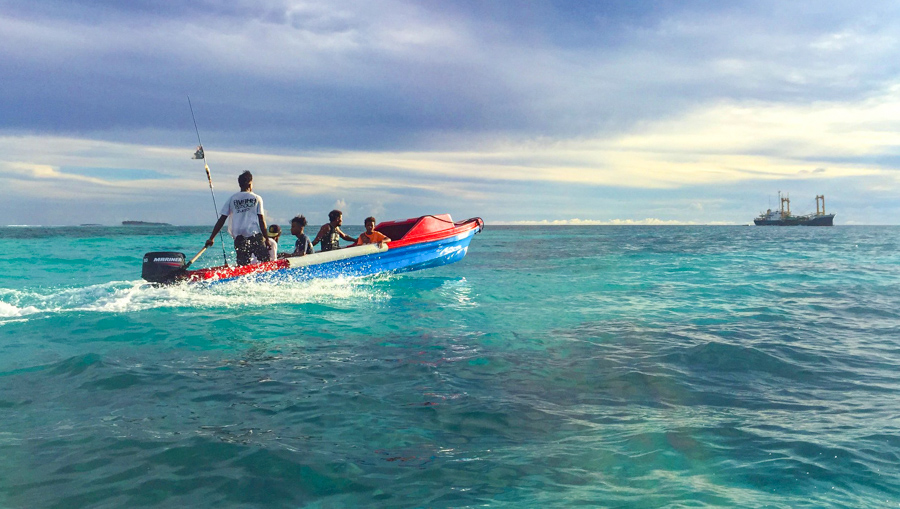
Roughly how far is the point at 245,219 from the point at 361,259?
369 cm

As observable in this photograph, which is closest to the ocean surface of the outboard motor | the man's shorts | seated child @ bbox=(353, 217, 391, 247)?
the outboard motor

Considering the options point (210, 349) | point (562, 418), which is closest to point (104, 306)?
point (210, 349)

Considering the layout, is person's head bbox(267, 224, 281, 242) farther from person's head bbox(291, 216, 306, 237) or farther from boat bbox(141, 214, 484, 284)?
boat bbox(141, 214, 484, 284)

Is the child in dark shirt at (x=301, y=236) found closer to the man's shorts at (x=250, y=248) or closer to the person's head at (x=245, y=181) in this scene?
the man's shorts at (x=250, y=248)

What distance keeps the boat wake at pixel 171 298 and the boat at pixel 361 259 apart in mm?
216

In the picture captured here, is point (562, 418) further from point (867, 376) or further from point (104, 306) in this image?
point (104, 306)

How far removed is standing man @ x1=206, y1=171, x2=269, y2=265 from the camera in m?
11.1

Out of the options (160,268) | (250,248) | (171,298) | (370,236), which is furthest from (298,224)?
(171,298)

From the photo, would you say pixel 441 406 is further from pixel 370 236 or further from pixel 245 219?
pixel 370 236

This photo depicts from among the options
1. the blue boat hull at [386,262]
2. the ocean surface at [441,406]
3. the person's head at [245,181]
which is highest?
the person's head at [245,181]

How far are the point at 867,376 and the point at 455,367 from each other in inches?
193

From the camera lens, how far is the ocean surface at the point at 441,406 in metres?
3.63

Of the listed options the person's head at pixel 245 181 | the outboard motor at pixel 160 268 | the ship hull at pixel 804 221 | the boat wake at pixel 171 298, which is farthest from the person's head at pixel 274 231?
the ship hull at pixel 804 221

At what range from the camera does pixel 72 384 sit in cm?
587
